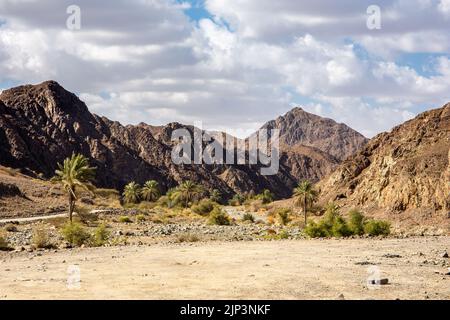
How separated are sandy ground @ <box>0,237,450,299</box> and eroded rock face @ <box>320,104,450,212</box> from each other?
3323 cm

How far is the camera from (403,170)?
69.8 meters

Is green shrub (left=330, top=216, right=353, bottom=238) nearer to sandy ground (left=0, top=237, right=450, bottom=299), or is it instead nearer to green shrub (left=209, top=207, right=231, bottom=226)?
sandy ground (left=0, top=237, right=450, bottom=299)

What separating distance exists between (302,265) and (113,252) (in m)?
9.93

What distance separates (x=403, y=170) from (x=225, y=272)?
53.3 meters

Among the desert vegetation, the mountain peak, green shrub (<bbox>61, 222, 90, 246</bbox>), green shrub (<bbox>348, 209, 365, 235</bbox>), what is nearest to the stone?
green shrub (<bbox>61, 222, 90, 246</bbox>)

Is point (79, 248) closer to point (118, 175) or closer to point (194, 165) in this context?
point (118, 175)

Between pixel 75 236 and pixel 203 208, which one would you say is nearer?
pixel 75 236

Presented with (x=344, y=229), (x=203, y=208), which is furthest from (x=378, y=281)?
(x=203, y=208)

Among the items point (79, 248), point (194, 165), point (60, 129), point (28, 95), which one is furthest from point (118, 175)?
point (79, 248)

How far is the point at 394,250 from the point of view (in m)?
30.4

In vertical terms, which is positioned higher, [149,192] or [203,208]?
[149,192]

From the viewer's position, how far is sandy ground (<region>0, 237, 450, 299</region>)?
1652 cm

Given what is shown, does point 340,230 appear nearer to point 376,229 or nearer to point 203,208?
point 376,229

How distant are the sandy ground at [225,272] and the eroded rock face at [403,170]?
109ft
